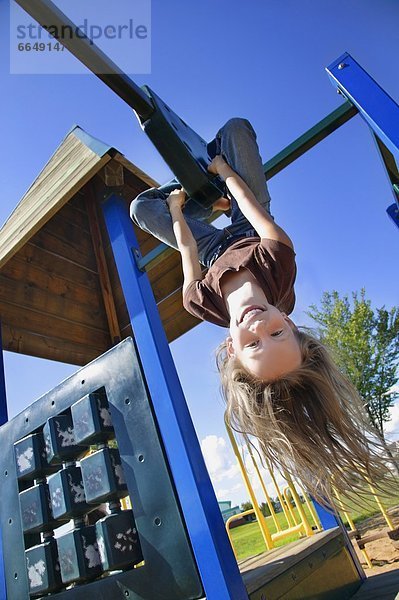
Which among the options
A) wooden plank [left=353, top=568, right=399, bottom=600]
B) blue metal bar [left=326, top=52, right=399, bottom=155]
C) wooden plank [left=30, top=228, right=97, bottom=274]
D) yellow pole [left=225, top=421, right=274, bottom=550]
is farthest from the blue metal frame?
wooden plank [left=30, top=228, right=97, bottom=274]

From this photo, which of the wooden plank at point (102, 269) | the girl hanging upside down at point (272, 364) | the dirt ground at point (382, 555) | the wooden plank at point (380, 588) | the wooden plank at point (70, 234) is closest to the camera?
the girl hanging upside down at point (272, 364)

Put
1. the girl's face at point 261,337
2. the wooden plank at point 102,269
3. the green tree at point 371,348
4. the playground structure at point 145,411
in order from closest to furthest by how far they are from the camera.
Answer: the girl's face at point 261,337, the playground structure at point 145,411, the wooden plank at point 102,269, the green tree at point 371,348

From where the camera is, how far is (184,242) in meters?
1.86

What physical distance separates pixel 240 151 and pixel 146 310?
3.12ft

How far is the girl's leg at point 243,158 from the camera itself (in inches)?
76.2

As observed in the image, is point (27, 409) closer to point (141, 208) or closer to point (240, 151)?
point (141, 208)

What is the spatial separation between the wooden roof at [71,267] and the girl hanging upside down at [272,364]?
3.24 ft

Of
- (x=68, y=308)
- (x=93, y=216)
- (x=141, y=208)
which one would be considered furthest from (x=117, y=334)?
(x=141, y=208)

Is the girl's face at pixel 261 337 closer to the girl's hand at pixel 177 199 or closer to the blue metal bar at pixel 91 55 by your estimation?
the girl's hand at pixel 177 199

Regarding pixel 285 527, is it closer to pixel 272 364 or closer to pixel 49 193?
pixel 49 193

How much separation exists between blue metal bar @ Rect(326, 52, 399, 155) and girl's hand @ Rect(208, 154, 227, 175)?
58 centimetres

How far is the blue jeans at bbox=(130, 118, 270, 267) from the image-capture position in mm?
1952

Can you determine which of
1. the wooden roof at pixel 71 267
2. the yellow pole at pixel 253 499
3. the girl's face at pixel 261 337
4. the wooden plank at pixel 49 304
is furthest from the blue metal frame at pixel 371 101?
the wooden plank at pixel 49 304

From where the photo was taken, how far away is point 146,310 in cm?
231
